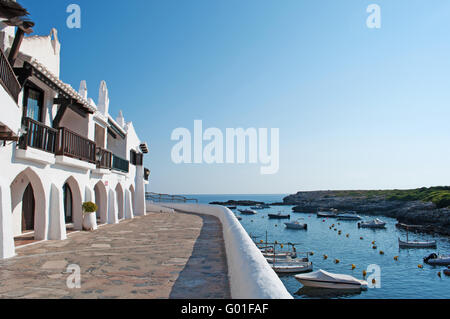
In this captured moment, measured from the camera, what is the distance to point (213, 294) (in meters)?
5.20

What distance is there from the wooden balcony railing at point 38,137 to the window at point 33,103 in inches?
34.8

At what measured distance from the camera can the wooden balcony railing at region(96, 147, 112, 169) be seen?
15195 mm

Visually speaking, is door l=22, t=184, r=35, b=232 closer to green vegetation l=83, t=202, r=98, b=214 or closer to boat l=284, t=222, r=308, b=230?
green vegetation l=83, t=202, r=98, b=214

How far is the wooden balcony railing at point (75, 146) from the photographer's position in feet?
37.0

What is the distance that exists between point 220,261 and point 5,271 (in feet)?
15.5

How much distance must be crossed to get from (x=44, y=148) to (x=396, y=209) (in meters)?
96.4

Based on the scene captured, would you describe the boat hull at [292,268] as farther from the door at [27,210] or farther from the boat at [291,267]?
the door at [27,210]

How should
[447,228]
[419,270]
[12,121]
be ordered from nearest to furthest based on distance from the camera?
[12,121] < [419,270] < [447,228]

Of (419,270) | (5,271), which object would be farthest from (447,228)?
(5,271)

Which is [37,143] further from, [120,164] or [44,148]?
[120,164]

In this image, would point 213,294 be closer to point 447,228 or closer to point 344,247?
point 344,247

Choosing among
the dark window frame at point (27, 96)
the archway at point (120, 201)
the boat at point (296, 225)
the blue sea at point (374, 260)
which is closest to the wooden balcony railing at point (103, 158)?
the archway at point (120, 201)

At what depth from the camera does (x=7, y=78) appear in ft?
24.8
